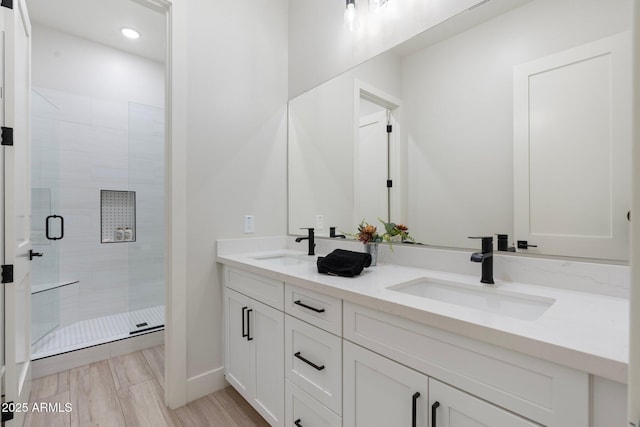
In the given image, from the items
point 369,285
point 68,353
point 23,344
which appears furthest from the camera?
point 68,353

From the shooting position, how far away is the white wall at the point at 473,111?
1078 millimetres

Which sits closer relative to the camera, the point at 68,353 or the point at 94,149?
the point at 68,353

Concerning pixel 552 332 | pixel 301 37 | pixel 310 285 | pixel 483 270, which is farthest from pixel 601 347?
pixel 301 37

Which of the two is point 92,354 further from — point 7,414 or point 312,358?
point 312,358

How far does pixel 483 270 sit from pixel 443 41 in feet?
3.42

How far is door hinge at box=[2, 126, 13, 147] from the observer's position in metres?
1.31

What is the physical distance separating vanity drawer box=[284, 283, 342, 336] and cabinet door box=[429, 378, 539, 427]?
0.37 m

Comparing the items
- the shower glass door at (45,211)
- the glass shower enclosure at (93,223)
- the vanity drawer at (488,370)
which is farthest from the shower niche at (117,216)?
the vanity drawer at (488,370)

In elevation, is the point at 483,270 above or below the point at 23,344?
above

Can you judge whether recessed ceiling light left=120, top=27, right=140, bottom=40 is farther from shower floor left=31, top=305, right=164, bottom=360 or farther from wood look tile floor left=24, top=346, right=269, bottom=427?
wood look tile floor left=24, top=346, right=269, bottom=427

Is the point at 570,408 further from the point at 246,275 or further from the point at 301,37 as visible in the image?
the point at 301,37

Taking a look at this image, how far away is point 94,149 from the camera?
2809 millimetres

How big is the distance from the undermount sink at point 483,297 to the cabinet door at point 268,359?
0.63 metres

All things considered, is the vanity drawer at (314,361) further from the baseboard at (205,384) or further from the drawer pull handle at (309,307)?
the baseboard at (205,384)
